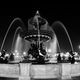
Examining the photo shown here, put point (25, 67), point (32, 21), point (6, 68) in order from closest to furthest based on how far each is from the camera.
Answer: point (25, 67) < point (6, 68) < point (32, 21)

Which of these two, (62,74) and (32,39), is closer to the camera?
(62,74)

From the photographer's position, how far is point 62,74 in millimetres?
11422

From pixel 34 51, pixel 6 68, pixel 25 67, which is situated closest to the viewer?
pixel 25 67

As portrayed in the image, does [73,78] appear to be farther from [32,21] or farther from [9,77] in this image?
[32,21]

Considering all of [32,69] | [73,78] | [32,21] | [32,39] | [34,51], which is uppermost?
[32,21]

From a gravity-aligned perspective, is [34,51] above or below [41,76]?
above

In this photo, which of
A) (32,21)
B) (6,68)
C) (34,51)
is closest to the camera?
(6,68)

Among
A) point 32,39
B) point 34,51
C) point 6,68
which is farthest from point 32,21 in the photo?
point 6,68

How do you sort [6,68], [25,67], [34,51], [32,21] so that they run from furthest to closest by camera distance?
[32,21]
[34,51]
[6,68]
[25,67]

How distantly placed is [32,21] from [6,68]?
9.54m

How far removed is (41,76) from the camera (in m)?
11.5

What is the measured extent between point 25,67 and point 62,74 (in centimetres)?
266

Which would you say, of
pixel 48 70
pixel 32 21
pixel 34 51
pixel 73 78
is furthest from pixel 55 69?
pixel 32 21

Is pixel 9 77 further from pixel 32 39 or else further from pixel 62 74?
pixel 32 39
